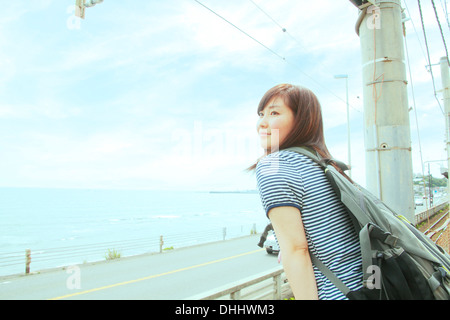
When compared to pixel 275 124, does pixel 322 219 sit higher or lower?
lower

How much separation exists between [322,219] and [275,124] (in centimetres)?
38

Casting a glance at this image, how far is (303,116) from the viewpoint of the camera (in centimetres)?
113

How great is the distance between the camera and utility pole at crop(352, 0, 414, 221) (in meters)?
2.61

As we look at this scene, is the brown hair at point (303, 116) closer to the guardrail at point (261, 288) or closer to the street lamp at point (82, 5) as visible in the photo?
the guardrail at point (261, 288)

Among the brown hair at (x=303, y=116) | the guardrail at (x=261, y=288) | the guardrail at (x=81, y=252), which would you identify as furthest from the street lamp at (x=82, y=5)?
the guardrail at (x=81, y=252)

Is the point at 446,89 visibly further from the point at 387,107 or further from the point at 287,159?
the point at 287,159

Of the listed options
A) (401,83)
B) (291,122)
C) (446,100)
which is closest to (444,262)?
(291,122)

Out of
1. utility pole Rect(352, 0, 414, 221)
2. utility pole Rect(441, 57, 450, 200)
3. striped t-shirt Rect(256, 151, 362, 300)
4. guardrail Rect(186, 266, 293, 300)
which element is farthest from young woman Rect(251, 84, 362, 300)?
utility pole Rect(441, 57, 450, 200)

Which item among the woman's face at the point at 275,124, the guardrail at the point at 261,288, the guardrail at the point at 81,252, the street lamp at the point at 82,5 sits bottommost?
the guardrail at the point at 81,252

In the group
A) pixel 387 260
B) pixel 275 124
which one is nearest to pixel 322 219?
pixel 387 260

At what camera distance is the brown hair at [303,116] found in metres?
1.12

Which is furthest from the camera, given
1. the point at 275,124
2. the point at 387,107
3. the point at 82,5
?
the point at 82,5

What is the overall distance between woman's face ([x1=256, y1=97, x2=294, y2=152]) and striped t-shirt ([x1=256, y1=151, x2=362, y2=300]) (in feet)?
0.53

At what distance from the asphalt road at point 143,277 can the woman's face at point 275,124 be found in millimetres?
9825
